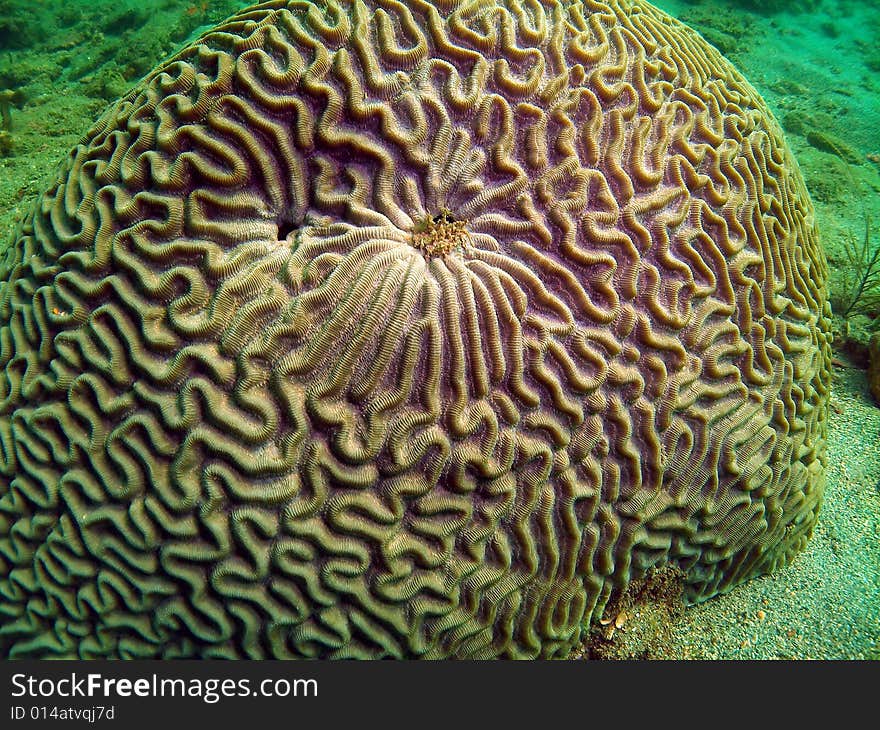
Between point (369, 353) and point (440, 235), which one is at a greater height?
point (440, 235)

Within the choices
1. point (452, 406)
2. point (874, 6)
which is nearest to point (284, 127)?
point (452, 406)

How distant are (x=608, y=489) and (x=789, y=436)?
1.37 m

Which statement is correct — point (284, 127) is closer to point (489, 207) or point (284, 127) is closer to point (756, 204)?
point (489, 207)

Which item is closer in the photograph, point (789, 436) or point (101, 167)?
point (101, 167)

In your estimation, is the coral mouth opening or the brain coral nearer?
the brain coral

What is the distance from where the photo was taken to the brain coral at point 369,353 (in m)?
2.57

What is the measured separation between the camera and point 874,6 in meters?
19.0

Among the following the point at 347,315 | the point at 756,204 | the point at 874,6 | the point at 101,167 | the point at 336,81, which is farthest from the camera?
the point at 874,6

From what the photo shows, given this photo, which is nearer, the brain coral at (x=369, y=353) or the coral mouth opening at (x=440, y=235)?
the brain coral at (x=369, y=353)

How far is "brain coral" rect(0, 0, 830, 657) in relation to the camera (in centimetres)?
257

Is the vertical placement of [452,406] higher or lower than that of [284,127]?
lower

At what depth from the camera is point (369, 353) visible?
2.52 meters

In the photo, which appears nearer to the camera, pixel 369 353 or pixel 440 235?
pixel 369 353

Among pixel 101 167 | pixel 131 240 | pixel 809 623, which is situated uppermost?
pixel 101 167
